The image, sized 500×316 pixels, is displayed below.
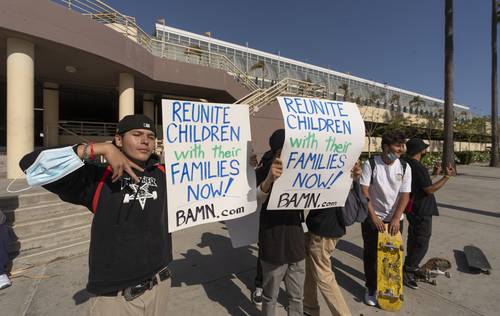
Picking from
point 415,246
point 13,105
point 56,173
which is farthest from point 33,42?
point 415,246

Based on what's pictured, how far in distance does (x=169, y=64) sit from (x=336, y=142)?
39.8 feet

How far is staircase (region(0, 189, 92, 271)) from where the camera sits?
4.15 meters

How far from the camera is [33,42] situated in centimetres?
772

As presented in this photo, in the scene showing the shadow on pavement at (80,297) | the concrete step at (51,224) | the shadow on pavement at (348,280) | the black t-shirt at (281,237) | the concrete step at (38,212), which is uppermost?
the black t-shirt at (281,237)

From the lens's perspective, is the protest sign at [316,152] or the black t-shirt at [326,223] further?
the black t-shirt at [326,223]

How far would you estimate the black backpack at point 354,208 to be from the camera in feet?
8.51

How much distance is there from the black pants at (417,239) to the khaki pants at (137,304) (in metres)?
3.17

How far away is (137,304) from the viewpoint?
5.65ft

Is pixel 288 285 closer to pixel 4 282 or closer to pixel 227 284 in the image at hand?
pixel 227 284

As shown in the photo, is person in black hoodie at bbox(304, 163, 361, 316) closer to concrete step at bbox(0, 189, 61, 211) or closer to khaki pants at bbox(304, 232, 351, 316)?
khaki pants at bbox(304, 232, 351, 316)

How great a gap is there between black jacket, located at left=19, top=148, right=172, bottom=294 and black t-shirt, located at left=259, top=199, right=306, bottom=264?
932 mm

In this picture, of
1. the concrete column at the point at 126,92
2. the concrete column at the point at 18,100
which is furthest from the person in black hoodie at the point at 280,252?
the concrete column at the point at 126,92

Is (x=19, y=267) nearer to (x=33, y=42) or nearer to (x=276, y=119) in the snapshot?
(x=33, y=42)

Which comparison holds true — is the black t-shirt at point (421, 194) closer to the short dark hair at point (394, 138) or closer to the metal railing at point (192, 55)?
the short dark hair at point (394, 138)
